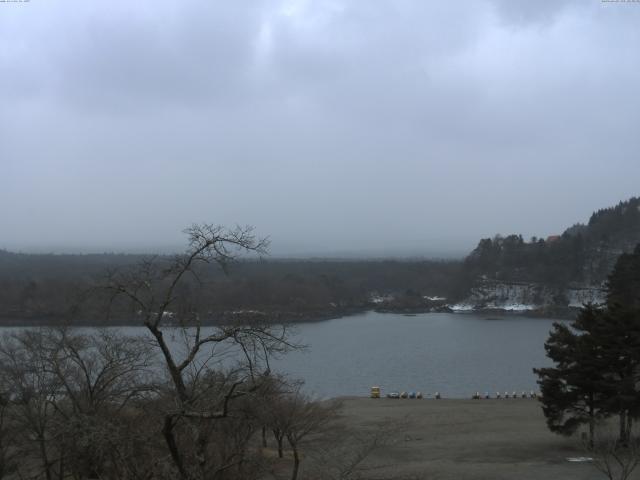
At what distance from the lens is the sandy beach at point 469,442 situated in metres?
11.2

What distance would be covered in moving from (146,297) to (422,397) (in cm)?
1967

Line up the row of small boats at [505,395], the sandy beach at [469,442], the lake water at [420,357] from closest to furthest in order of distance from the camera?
1. the sandy beach at [469,442]
2. the row of small boats at [505,395]
3. the lake water at [420,357]

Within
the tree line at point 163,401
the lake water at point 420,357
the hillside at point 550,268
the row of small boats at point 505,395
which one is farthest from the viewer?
the hillside at point 550,268

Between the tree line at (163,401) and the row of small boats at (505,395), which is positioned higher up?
the tree line at (163,401)

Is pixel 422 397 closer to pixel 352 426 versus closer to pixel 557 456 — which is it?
pixel 352 426

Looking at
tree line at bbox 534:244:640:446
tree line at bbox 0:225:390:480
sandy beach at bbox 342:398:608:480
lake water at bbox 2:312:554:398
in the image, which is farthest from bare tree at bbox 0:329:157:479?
lake water at bbox 2:312:554:398

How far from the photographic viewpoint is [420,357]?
34719 mm

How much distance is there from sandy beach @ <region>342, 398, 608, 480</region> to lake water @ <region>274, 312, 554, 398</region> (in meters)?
3.97

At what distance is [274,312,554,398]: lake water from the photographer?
2692cm

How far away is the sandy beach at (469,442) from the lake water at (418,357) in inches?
117

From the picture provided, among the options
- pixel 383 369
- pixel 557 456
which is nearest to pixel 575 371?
pixel 557 456

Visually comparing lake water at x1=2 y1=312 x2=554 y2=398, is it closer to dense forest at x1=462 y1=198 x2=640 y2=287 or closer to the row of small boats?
the row of small boats

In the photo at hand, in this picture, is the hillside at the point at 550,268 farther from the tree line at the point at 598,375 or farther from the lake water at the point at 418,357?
the tree line at the point at 598,375

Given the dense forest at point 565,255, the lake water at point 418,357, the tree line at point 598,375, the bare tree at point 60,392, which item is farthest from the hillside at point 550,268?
the bare tree at point 60,392
